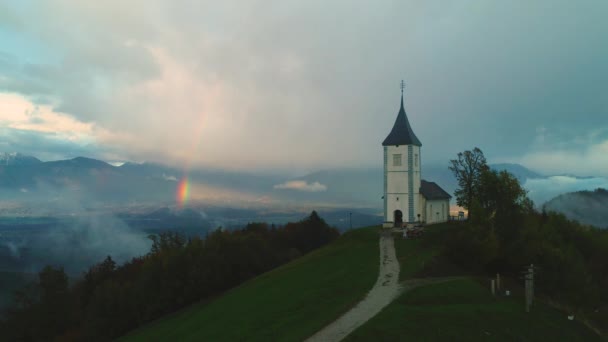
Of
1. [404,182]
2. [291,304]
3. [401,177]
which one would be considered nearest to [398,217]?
[404,182]

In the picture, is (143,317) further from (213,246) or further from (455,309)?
(455,309)

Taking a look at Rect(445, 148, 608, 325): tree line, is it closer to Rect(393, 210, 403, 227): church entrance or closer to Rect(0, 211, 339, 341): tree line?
Rect(393, 210, 403, 227): church entrance

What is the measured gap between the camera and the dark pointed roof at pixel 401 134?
60156mm

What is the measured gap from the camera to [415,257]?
40.9 m

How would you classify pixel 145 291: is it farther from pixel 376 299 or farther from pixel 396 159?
pixel 396 159

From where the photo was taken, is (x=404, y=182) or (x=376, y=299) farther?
(x=404, y=182)

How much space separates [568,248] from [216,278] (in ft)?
136

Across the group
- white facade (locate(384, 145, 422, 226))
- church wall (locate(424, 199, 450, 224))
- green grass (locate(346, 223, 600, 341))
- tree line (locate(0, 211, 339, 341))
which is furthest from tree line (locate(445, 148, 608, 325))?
tree line (locate(0, 211, 339, 341))

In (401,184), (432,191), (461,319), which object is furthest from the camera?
(432,191)

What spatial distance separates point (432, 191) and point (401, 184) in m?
6.86

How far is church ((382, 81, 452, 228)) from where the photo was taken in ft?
194

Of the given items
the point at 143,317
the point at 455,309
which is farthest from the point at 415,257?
the point at 143,317

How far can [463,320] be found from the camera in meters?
22.8

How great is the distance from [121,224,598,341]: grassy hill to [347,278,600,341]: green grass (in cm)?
5
